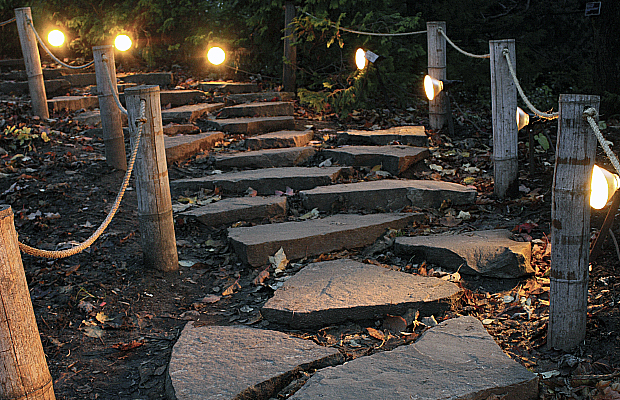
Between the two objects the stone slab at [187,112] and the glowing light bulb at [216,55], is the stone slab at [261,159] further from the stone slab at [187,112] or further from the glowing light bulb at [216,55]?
the glowing light bulb at [216,55]

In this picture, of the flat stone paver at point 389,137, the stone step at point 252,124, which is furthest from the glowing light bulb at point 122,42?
the flat stone paver at point 389,137

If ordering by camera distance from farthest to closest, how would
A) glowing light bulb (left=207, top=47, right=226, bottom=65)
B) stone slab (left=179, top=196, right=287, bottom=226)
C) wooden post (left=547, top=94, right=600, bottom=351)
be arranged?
glowing light bulb (left=207, top=47, right=226, bottom=65), stone slab (left=179, top=196, right=287, bottom=226), wooden post (left=547, top=94, right=600, bottom=351)

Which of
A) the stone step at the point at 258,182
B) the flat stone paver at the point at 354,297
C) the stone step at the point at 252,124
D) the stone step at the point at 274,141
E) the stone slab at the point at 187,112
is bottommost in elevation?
the flat stone paver at the point at 354,297

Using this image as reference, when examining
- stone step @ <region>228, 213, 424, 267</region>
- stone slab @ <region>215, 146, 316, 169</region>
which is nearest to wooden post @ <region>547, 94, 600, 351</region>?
stone step @ <region>228, 213, 424, 267</region>

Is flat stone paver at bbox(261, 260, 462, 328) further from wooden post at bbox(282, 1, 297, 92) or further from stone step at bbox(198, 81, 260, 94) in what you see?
stone step at bbox(198, 81, 260, 94)

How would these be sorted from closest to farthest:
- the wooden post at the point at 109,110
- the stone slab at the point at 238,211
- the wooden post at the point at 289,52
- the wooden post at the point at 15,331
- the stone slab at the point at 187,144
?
1. the wooden post at the point at 15,331
2. the stone slab at the point at 238,211
3. the wooden post at the point at 109,110
4. the stone slab at the point at 187,144
5. the wooden post at the point at 289,52

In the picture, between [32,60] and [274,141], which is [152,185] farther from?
[32,60]

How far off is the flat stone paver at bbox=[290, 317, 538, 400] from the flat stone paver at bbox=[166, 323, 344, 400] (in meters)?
0.16

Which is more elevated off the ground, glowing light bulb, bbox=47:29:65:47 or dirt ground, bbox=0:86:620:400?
glowing light bulb, bbox=47:29:65:47

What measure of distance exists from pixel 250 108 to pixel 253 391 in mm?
5115

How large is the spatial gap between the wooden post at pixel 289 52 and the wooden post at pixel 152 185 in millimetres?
4122

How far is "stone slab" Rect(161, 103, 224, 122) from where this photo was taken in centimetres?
672

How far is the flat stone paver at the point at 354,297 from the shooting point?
2979 mm

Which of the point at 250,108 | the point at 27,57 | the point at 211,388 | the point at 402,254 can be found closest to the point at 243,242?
the point at 402,254
